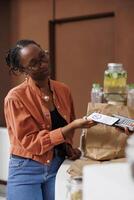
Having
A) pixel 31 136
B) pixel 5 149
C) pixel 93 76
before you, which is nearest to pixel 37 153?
pixel 31 136

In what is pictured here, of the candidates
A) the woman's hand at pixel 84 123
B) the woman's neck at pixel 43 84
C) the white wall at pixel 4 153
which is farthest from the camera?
the white wall at pixel 4 153

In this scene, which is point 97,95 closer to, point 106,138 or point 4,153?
point 106,138

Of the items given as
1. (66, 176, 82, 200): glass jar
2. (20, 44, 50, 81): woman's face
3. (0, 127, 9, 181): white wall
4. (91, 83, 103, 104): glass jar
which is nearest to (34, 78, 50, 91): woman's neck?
(20, 44, 50, 81): woman's face

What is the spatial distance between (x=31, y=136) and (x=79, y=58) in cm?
209

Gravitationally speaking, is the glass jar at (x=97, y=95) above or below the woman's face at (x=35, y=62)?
below

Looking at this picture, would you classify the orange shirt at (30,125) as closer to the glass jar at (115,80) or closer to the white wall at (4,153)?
the glass jar at (115,80)

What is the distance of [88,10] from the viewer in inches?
147

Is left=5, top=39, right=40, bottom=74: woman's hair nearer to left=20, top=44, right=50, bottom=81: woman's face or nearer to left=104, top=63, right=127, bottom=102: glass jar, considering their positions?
left=20, top=44, right=50, bottom=81: woman's face

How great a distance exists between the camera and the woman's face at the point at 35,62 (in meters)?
1.94

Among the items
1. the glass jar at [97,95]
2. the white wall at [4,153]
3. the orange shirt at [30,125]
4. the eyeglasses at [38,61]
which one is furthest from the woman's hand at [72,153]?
the white wall at [4,153]

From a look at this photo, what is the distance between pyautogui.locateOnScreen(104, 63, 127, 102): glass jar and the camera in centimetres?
183

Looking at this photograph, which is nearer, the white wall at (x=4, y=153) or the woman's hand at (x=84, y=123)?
the woman's hand at (x=84, y=123)

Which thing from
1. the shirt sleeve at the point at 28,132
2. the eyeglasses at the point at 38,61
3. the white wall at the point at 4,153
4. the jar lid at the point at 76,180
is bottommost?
the white wall at the point at 4,153

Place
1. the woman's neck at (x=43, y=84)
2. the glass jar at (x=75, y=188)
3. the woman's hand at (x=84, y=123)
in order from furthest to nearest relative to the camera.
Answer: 1. the woman's neck at (x=43, y=84)
2. the woman's hand at (x=84, y=123)
3. the glass jar at (x=75, y=188)
